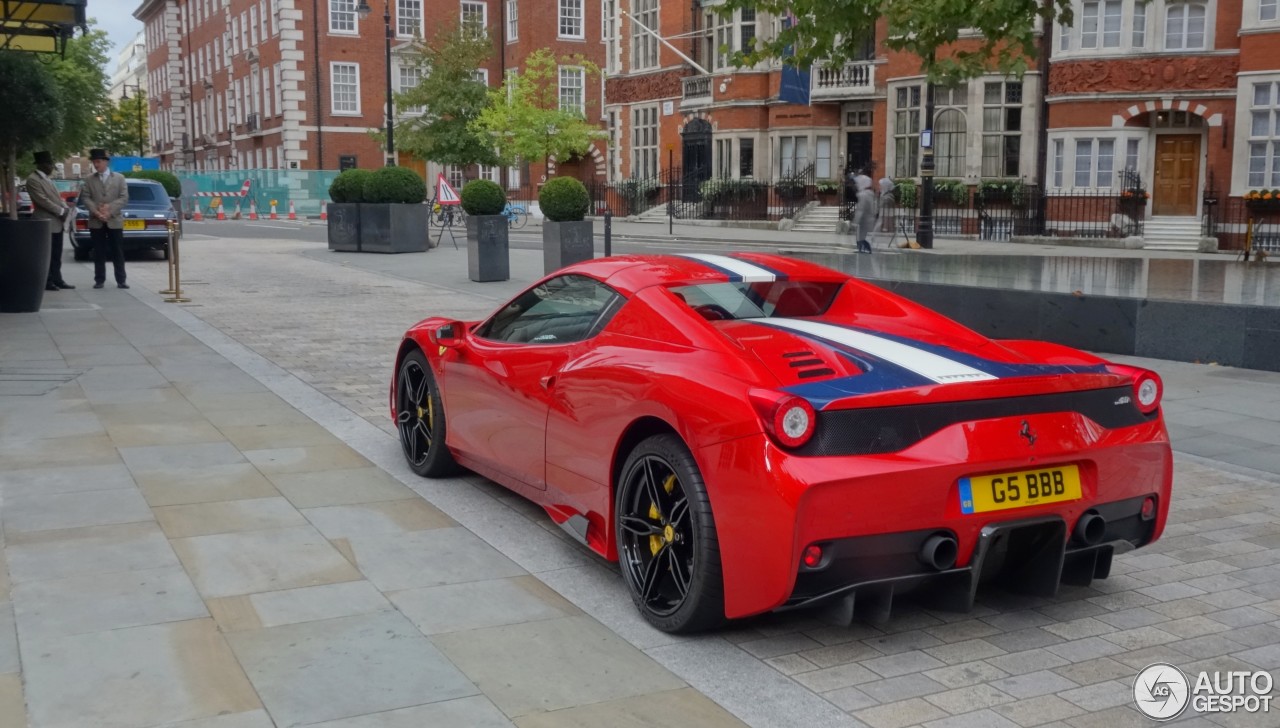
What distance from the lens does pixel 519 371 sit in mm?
5590

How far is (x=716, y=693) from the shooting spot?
394 centimetres

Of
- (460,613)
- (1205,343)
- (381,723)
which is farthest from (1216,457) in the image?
(381,723)

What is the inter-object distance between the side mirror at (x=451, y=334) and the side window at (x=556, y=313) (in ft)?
0.46

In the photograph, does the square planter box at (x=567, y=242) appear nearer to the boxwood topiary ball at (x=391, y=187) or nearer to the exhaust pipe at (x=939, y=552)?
the boxwood topiary ball at (x=391, y=187)

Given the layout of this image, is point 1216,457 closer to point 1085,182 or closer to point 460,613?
point 460,613

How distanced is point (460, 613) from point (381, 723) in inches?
39.1

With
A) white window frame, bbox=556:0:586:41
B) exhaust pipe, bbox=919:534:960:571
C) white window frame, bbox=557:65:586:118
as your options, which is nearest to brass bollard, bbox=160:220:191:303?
exhaust pipe, bbox=919:534:960:571

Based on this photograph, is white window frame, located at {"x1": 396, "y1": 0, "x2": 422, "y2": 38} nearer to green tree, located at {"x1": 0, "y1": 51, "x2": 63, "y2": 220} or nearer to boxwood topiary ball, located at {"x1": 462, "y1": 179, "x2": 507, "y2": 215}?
boxwood topiary ball, located at {"x1": 462, "y1": 179, "x2": 507, "y2": 215}

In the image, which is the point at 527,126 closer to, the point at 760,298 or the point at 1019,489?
the point at 760,298

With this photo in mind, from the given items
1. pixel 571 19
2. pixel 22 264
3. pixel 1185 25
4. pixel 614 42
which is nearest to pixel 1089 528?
pixel 22 264

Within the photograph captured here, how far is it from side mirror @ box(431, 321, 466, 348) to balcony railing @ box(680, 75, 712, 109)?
38953mm

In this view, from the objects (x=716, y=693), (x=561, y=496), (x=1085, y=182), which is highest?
(x=1085, y=182)

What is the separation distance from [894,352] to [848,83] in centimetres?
3596

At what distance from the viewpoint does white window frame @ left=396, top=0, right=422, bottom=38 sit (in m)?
59.6
